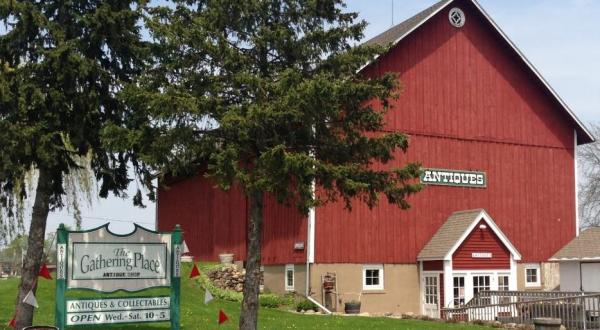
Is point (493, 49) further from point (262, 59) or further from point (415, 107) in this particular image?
point (262, 59)

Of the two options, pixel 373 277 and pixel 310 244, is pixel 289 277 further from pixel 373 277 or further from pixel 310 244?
pixel 373 277

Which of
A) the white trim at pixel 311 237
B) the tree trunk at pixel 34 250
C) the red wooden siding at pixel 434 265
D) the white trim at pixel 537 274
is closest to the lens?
the tree trunk at pixel 34 250

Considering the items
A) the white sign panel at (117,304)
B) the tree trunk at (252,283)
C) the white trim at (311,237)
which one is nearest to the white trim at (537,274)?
the white trim at (311,237)

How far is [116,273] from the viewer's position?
586 inches

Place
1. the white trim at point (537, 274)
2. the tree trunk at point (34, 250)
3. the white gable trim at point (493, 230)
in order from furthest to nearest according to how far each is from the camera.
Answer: the white trim at point (537, 274) < the white gable trim at point (493, 230) < the tree trunk at point (34, 250)

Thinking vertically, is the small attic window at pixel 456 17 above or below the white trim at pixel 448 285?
above

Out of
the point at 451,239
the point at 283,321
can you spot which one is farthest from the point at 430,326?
the point at 451,239

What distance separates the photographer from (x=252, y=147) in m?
15.4

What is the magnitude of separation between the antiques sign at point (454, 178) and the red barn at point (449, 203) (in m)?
0.05

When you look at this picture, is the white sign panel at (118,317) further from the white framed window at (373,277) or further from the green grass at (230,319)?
the white framed window at (373,277)

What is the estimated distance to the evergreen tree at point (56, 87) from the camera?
1516 cm

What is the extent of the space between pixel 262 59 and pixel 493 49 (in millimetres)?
19042

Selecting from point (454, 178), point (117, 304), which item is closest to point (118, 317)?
point (117, 304)

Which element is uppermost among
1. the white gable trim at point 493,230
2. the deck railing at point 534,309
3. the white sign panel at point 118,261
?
the white gable trim at point 493,230
